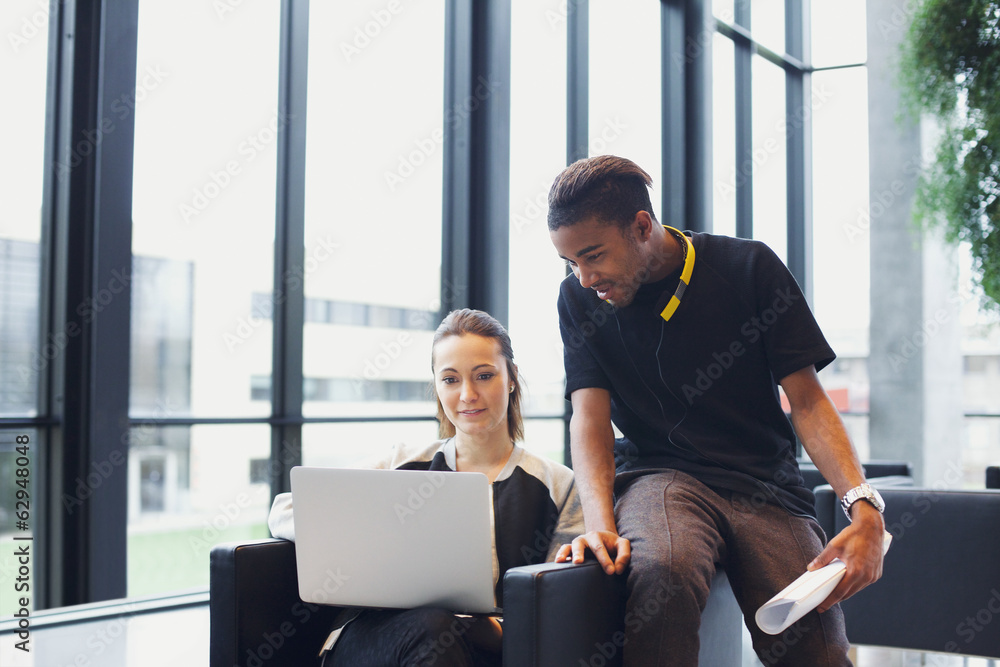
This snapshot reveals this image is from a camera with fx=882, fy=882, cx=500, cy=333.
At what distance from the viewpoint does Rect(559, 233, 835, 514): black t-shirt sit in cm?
173

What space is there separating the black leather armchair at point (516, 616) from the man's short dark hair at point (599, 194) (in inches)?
25.6

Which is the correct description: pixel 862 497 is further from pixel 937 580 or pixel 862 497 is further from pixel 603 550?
pixel 937 580

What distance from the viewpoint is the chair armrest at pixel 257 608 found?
65.1 inches

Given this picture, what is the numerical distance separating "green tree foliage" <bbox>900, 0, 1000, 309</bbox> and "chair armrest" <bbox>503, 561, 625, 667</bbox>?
4997 mm

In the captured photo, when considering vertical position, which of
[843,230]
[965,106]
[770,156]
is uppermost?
[770,156]

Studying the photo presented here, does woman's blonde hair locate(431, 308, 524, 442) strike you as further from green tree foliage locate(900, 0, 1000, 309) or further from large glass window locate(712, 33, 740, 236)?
large glass window locate(712, 33, 740, 236)

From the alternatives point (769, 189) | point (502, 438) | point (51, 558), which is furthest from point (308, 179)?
point (769, 189)

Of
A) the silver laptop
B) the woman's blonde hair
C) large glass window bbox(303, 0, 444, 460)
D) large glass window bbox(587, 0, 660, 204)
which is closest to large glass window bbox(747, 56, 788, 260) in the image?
large glass window bbox(587, 0, 660, 204)

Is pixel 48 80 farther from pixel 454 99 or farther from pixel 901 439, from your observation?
pixel 901 439

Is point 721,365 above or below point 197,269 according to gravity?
below

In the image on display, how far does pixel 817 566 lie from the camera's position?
58.7 inches

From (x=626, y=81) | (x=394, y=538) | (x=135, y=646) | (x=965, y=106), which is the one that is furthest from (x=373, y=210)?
(x=965, y=106)

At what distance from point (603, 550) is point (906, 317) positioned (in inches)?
223

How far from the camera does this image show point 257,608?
169cm
